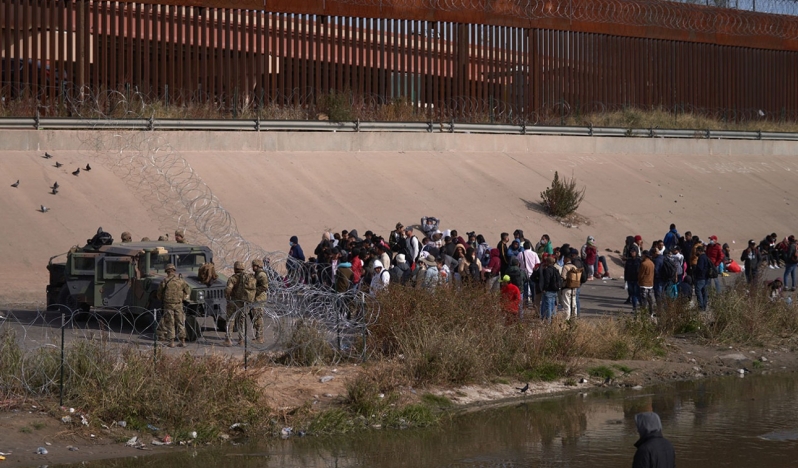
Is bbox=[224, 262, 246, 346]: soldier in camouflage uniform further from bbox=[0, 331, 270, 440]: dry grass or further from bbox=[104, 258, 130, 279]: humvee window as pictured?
bbox=[0, 331, 270, 440]: dry grass

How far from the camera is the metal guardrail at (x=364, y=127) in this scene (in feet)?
89.4

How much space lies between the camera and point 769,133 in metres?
38.8

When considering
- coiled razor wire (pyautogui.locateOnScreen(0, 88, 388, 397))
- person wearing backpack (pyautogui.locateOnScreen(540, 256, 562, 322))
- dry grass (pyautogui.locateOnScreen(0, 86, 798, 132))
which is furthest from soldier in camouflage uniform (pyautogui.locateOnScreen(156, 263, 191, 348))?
dry grass (pyautogui.locateOnScreen(0, 86, 798, 132))

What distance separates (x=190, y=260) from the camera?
18.3m

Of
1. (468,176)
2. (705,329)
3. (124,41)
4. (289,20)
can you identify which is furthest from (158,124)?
(705,329)

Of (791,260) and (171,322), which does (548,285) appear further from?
(791,260)

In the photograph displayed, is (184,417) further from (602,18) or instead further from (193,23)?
(602,18)

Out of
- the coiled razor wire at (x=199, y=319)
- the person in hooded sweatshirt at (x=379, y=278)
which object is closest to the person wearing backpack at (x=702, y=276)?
the person in hooded sweatshirt at (x=379, y=278)

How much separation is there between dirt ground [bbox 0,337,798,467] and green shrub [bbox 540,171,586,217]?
10.9 m

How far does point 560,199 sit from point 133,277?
14.5 metres

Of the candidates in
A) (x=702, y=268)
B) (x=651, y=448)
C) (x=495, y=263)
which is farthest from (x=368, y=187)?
(x=651, y=448)

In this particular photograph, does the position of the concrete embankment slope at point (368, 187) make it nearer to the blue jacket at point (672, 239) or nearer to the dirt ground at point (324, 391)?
the blue jacket at point (672, 239)

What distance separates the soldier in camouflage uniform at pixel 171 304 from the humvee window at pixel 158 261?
5.94ft

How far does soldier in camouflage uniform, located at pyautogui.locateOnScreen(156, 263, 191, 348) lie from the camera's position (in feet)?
51.9
